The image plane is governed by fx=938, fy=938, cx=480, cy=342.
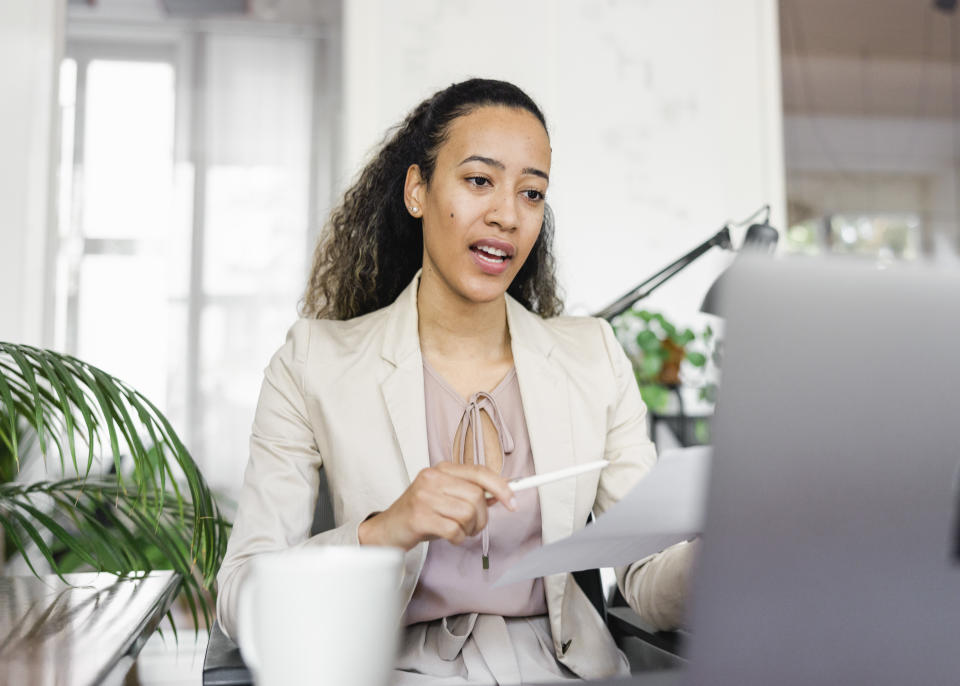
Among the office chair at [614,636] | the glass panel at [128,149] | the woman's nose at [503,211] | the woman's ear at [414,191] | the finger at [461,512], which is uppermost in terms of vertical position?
the glass panel at [128,149]

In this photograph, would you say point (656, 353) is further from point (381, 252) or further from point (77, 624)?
point (77, 624)

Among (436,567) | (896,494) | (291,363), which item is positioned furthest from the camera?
(291,363)

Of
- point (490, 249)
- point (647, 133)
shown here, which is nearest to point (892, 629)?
point (490, 249)

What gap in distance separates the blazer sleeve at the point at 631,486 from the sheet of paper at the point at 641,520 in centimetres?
36

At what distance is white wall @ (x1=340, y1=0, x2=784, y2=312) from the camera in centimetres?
333

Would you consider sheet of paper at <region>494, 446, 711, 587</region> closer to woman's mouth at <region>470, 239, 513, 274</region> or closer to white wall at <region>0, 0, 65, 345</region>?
woman's mouth at <region>470, 239, 513, 274</region>

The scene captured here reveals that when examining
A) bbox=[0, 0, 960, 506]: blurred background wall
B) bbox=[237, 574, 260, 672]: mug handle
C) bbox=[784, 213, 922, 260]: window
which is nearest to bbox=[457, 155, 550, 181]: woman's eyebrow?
bbox=[237, 574, 260, 672]: mug handle

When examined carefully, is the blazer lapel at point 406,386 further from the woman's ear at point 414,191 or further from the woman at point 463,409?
the woman's ear at point 414,191

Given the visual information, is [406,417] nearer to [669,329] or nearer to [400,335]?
[400,335]

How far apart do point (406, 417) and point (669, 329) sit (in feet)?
4.99

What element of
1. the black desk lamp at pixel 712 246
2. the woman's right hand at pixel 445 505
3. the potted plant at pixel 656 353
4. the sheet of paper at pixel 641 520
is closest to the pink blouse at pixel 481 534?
the black desk lamp at pixel 712 246

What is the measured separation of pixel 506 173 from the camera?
1369 millimetres

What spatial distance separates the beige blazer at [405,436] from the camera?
45.4 inches

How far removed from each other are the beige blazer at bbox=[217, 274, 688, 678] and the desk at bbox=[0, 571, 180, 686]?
0.42 feet
